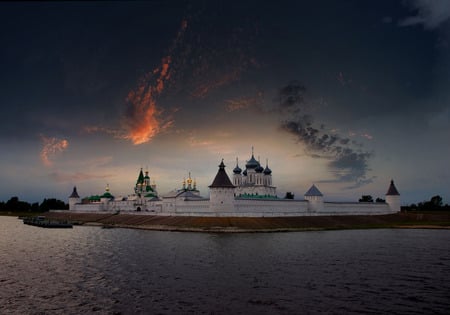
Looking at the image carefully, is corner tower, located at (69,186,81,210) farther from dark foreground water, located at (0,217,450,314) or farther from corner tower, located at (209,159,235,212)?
dark foreground water, located at (0,217,450,314)

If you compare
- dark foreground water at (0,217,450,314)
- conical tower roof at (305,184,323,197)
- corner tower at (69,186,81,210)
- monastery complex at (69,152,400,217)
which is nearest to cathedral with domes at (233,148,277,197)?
monastery complex at (69,152,400,217)

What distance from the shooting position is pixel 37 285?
20.0 m

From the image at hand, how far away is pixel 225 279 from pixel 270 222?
36.3 m

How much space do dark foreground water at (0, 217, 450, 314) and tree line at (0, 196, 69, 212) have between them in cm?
9112

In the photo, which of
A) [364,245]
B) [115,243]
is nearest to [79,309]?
[115,243]

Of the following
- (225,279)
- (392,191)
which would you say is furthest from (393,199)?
(225,279)

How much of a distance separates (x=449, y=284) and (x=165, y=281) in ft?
48.2

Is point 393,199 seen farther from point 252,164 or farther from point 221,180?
point 221,180

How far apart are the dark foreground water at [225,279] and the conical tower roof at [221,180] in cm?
2709

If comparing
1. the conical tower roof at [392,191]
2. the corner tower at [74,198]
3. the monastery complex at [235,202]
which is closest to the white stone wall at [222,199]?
the monastery complex at [235,202]

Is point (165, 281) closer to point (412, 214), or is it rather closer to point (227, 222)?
point (227, 222)

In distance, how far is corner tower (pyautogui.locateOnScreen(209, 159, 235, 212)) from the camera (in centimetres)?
6125

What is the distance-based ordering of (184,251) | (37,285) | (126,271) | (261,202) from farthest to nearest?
1. (261,202)
2. (184,251)
3. (126,271)
4. (37,285)

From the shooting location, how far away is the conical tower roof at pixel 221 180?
61.8m
